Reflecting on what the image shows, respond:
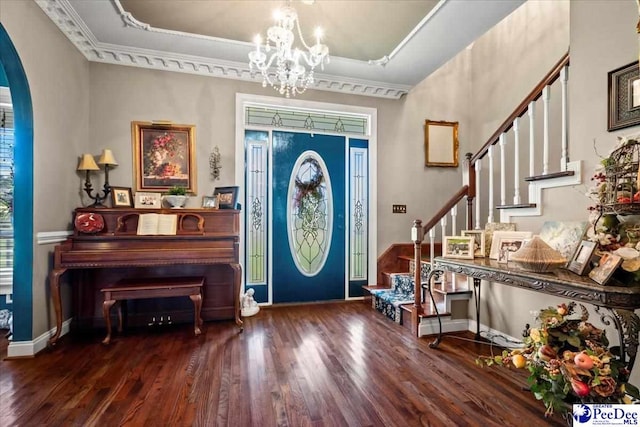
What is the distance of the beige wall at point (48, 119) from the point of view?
243 centimetres

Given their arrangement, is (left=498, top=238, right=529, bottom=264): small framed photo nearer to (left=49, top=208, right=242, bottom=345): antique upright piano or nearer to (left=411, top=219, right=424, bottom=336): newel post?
(left=411, top=219, right=424, bottom=336): newel post

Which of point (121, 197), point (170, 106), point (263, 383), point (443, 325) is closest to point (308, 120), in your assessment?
point (170, 106)

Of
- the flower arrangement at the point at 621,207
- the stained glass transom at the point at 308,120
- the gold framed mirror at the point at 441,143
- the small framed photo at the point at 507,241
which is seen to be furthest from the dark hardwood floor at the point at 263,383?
the gold framed mirror at the point at 441,143

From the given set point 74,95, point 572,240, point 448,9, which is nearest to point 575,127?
point 572,240

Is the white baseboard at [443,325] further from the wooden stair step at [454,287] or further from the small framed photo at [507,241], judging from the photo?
the small framed photo at [507,241]

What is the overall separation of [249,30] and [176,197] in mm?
1956

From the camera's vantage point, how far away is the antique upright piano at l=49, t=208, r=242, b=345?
2846mm

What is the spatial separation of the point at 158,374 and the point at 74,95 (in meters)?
2.93

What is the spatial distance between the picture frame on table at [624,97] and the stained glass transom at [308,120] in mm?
2786

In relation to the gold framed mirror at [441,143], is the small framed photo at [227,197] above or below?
below

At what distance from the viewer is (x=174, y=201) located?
11.1ft

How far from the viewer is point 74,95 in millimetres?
3125

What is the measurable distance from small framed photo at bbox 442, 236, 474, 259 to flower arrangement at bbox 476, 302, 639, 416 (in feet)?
2.72

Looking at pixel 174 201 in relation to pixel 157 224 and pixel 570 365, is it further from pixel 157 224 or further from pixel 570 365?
pixel 570 365
